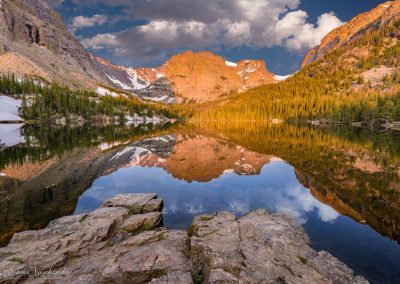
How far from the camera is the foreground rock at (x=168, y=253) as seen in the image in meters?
8.83

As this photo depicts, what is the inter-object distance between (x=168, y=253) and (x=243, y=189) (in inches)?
607

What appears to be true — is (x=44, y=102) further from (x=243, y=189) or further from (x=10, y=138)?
(x=243, y=189)

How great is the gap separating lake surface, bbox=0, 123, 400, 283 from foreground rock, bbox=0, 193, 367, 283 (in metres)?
2.96

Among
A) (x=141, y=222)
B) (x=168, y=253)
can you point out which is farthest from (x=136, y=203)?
(x=168, y=253)

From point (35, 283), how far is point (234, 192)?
17159mm

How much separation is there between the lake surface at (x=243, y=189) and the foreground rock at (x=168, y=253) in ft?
9.70

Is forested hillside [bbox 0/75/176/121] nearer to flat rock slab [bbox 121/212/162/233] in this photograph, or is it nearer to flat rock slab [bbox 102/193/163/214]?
flat rock slab [bbox 102/193/163/214]

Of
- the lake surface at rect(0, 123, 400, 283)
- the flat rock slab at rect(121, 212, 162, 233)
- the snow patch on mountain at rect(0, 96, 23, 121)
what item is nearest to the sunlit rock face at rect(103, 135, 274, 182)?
the lake surface at rect(0, 123, 400, 283)

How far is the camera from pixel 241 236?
1147 centimetres

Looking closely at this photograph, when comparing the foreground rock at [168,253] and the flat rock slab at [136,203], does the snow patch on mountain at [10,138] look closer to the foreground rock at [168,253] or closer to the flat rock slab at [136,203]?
the flat rock slab at [136,203]

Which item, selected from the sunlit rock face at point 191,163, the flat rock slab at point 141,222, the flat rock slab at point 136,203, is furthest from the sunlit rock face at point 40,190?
the flat rock slab at point 141,222

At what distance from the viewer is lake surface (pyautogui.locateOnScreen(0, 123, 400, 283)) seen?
1447cm

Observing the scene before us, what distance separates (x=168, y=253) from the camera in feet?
35.3

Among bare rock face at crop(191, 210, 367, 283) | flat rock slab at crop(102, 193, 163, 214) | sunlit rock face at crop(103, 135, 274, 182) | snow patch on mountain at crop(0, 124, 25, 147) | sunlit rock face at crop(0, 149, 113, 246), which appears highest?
bare rock face at crop(191, 210, 367, 283)
